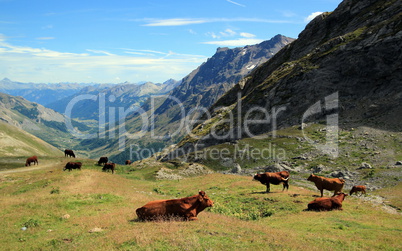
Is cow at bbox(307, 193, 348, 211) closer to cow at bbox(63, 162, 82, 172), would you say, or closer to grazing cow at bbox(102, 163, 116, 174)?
grazing cow at bbox(102, 163, 116, 174)

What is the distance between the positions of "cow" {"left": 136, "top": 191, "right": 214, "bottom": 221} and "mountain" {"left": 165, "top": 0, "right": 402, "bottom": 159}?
202 feet

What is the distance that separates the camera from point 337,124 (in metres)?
73.4

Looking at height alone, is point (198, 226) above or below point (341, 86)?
below

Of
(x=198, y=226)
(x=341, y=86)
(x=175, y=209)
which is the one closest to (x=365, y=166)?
(x=175, y=209)

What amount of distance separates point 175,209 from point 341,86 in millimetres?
86302

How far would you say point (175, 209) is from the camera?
18453mm

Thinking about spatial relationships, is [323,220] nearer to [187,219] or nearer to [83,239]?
[187,219]

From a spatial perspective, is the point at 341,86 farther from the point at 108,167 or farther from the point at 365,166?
the point at 108,167

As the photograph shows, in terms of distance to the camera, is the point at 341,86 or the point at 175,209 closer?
the point at 175,209

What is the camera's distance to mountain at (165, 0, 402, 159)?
74938 mm

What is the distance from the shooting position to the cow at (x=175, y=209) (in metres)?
18.3

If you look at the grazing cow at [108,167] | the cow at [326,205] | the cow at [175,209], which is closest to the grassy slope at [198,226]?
the cow at [326,205]

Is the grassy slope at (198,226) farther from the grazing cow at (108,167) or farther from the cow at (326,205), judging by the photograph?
A: the grazing cow at (108,167)

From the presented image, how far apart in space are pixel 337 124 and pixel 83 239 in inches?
2927
